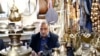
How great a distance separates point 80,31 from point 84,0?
0.21 metres

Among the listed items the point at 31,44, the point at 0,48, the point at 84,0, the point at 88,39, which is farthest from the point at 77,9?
the point at 0,48

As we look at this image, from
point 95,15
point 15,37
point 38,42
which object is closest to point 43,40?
point 38,42

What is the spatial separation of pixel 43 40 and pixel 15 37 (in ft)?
0.86

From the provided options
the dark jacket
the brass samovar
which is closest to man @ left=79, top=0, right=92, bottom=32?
the dark jacket

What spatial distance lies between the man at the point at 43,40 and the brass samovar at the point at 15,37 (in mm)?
74

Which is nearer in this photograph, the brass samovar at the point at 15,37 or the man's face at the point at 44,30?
the brass samovar at the point at 15,37

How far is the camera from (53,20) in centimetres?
185

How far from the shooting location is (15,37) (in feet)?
5.47

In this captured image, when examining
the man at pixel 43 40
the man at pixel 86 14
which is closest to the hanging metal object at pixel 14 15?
the man at pixel 43 40

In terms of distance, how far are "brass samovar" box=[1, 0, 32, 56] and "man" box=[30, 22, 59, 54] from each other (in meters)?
0.07

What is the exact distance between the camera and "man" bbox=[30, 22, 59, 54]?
1846 mm

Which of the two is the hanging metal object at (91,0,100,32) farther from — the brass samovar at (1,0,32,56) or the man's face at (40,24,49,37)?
the brass samovar at (1,0,32,56)

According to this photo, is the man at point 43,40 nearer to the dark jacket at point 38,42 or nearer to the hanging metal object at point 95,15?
the dark jacket at point 38,42

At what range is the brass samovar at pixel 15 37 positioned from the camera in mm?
1652
